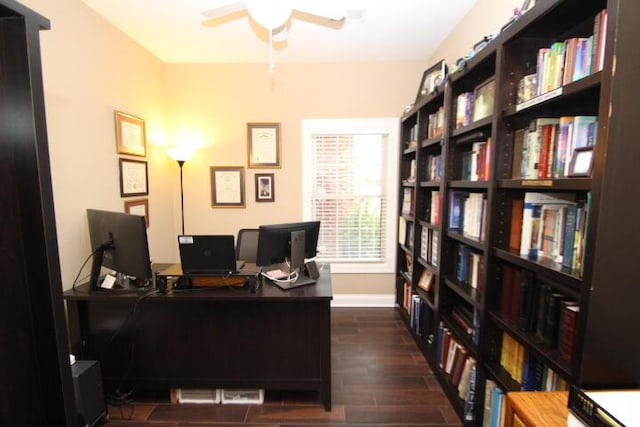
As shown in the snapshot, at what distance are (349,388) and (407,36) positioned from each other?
302cm

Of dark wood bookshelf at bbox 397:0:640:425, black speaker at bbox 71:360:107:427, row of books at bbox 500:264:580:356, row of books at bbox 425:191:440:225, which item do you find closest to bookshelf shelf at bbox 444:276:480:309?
dark wood bookshelf at bbox 397:0:640:425

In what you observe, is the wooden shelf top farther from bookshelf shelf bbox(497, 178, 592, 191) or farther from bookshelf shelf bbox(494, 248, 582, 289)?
bookshelf shelf bbox(497, 178, 592, 191)

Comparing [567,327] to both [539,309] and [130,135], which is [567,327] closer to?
[539,309]

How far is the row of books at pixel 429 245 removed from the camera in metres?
2.28

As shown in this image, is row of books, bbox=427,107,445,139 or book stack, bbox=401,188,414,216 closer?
row of books, bbox=427,107,445,139

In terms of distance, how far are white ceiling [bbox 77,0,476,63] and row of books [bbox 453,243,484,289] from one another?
1.84 m

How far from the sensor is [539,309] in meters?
1.27

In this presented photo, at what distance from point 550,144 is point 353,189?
2261 mm

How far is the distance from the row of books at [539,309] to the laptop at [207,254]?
1.55m

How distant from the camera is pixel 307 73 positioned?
3.20 meters

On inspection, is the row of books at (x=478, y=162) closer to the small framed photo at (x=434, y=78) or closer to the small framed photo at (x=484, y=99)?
the small framed photo at (x=484, y=99)

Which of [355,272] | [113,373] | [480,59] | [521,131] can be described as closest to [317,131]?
[355,272]

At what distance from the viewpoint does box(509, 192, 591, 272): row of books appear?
1091 millimetres

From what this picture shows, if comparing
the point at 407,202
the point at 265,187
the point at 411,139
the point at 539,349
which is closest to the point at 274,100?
the point at 265,187
